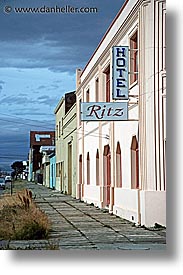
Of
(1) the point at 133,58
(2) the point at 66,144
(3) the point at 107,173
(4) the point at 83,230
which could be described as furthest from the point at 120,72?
(4) the point at 83,230

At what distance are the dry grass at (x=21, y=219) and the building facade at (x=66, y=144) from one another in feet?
2.71

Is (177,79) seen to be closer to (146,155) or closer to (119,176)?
(146,155)

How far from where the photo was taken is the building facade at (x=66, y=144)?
10.6 metres

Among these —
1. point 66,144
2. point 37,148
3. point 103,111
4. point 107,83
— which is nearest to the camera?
point 103,111

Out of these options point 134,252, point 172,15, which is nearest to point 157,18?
point 172,15

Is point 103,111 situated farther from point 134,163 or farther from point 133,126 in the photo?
point 134,163

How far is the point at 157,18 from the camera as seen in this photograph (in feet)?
35.4

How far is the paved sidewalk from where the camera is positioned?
9.98 metres

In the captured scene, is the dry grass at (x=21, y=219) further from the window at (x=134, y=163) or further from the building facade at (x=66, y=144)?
the window at (x=134, y=163)

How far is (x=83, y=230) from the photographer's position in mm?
10461

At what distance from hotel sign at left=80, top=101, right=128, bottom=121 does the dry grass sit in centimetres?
131

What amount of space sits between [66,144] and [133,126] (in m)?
0.97
